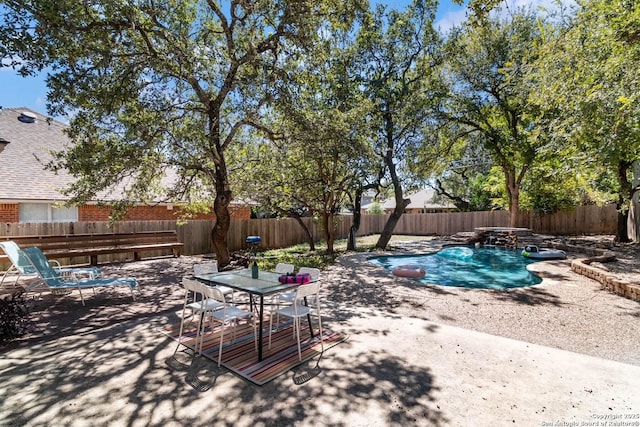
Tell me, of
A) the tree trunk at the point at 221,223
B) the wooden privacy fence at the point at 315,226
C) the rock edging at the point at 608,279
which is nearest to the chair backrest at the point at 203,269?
Answer: the tree trunk at the point at 221,223

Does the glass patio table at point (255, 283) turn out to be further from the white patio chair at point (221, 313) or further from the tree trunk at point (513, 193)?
the tree trunk at point (513, 193)

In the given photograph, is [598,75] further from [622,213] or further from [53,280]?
[53,280]

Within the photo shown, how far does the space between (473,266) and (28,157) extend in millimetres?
16862

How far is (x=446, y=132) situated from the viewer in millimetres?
15992

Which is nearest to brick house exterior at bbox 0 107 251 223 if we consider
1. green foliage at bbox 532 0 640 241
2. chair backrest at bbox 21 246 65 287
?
chair backrest at bbox 21 246 65 287

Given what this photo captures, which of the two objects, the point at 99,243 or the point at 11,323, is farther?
the point at 99,243

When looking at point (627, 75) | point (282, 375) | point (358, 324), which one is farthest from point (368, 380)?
point (627, 75)

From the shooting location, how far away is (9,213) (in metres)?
10.4

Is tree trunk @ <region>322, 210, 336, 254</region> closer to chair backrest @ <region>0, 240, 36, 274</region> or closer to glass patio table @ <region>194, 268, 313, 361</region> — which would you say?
glass patio table @ <region>194, 268, 313, 361</region>

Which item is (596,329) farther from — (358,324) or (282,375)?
(282,375)

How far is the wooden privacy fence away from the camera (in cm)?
1120

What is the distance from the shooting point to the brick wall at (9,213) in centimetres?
1027

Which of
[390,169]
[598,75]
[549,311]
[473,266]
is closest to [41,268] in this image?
[549,311]

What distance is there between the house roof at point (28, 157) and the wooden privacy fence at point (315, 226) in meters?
1.30
